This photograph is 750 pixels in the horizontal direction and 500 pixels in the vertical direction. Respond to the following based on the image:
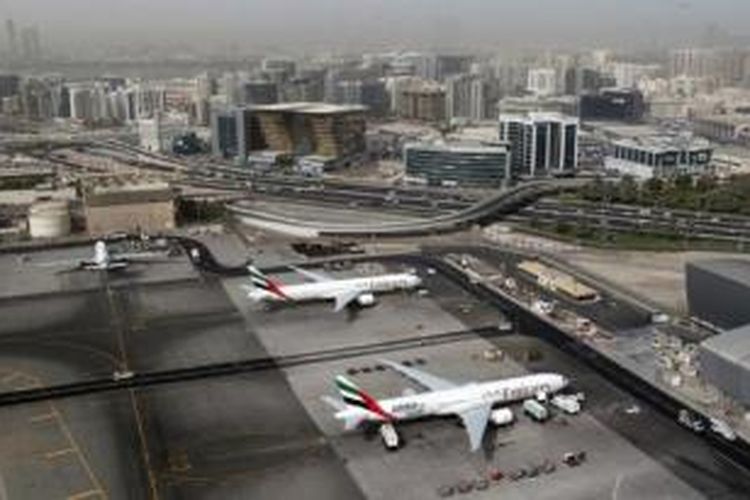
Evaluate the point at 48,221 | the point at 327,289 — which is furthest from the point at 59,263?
the point at 327,289

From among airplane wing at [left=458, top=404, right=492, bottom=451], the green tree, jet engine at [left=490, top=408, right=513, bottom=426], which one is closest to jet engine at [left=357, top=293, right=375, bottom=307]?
airplane wing at [left=458, top=404, right=492, bottom=451]

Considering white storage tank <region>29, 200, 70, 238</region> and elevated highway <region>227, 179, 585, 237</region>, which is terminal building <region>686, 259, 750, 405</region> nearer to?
elevated highway <region>227, 179, 585, 237</region>

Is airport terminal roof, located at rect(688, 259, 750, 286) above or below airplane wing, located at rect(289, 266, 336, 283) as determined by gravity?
above

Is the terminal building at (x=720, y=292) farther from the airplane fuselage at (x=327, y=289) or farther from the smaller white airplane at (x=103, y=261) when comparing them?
the smaller white airplane at (x=103, y=261)

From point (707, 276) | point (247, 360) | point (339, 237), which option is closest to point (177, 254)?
point (339, 237)

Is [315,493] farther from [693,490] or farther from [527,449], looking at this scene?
[693,490]

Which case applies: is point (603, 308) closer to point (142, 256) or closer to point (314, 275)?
point (314, 275)

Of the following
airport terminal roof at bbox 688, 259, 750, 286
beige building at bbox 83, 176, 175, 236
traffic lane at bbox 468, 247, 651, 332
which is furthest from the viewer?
beige building at bbox 83, 176, 175, 236

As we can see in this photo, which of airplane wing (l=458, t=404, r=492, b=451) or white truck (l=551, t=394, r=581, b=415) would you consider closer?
airplane wing (l=458, t=404, r=492, b=451)
